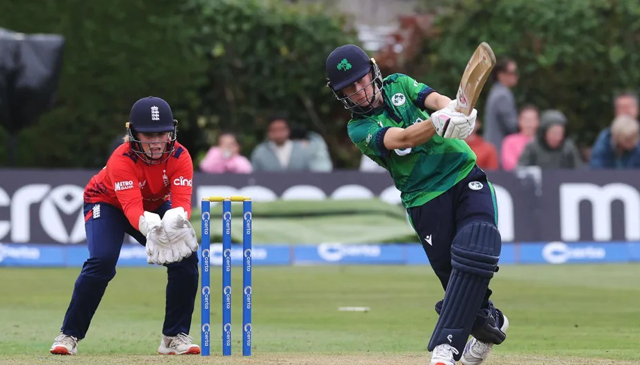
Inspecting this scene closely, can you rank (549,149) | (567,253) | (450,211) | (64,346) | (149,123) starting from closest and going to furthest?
1. (450,211)
2. (149,123)
3. (64,346)
4. (567,253)
5. (549,149)

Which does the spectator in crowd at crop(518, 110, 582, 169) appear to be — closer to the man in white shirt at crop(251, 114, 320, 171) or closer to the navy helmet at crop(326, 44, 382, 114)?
the man in white shirt at crop(251, 114, 320, 171)

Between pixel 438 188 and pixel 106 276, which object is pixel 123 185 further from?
pixel 438 188

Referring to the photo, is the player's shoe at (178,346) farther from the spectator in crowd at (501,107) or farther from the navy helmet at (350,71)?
the spectator in crowd at (501,107)

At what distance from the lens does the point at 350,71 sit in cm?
664

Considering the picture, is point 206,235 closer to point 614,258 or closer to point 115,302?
point 115,302

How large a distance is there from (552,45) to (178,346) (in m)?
12.2

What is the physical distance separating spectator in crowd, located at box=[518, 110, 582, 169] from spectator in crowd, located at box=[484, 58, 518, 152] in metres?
0.38

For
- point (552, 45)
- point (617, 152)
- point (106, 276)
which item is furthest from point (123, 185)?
point (552, 45)

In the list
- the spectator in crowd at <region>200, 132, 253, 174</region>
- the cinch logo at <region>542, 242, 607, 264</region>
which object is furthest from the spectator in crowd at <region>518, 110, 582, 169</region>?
the spectator in crowd at <region>200, 132, 253, 174</region>

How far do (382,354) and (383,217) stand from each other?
300 inches

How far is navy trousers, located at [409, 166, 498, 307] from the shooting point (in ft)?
21.9

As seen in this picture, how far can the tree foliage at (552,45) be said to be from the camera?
1866 centimetres

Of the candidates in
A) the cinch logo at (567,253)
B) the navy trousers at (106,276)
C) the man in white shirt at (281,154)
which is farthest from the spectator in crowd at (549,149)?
the navy trousers at (106,276)

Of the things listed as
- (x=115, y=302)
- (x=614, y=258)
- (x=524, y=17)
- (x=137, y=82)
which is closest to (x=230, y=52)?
(x=137, y=82)
